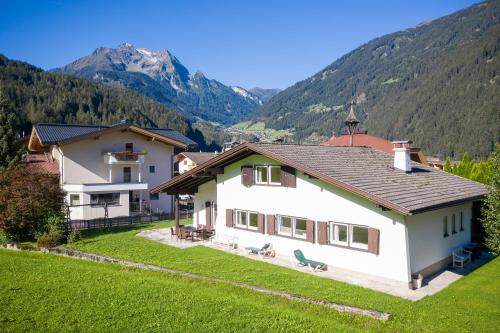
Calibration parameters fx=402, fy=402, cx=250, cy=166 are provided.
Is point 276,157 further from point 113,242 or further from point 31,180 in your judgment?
point 31,180

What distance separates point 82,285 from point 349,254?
968cm

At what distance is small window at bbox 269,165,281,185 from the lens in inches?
725

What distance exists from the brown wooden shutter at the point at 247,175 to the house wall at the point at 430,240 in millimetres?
7703

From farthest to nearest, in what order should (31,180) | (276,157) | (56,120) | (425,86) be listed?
(425,86) → (56,120) → (31,180) → (276,157)

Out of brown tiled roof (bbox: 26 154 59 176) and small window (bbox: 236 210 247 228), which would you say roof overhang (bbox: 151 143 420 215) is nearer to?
small window (bbox: 236 210 247 228)

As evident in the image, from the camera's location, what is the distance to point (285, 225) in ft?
60.2

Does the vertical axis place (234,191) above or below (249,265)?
above

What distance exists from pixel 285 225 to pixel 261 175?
263cm

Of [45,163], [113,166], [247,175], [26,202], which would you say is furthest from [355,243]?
[45,163]

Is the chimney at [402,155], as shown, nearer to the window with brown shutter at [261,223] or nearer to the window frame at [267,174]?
the window frame at [267,174]

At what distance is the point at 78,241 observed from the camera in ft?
72.6

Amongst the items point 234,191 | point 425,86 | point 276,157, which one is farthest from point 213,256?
point 425,86

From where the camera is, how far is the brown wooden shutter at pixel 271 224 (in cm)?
1845

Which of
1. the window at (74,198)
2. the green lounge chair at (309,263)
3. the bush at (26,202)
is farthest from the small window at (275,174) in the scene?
the window at (74,198)
